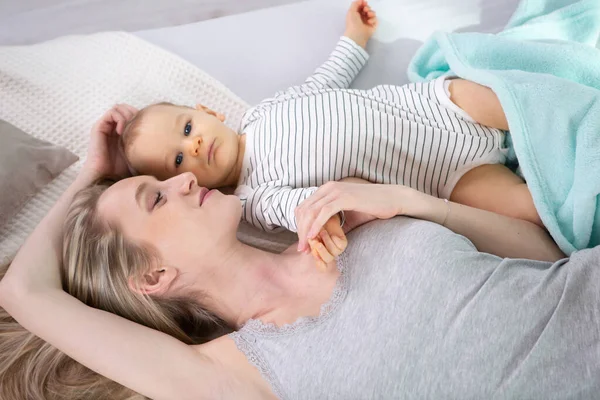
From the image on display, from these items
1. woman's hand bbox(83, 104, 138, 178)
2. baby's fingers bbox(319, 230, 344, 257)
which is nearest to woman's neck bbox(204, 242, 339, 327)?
baby's fingers bbox(319, 230, 344, 257)

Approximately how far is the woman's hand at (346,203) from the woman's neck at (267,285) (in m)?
0.12

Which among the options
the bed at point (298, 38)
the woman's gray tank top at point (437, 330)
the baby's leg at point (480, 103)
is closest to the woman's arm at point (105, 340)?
the woman's gray tank top at point (437, 330)

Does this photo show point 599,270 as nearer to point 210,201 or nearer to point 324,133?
point 324,133

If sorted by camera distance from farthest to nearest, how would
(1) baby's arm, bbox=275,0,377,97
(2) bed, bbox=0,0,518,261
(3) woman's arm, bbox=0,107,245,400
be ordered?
(2) bed, bbox=0,0,518,261 → (1) baby's arm, bbox=275,0,377,97 → (3) woman's arm, bbox=0,107,245,400

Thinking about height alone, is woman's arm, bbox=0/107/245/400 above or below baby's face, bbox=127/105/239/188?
below

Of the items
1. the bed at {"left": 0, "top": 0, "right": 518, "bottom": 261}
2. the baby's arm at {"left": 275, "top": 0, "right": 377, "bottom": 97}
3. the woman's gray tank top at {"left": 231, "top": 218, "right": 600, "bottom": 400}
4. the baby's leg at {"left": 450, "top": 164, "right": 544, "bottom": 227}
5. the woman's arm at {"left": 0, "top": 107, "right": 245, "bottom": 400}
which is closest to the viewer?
the woman's gray tank top at {"left": 231, "top": 218, "right": 600, "bottom": 400}

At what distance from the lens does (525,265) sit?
1059mm

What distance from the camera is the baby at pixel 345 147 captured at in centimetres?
126

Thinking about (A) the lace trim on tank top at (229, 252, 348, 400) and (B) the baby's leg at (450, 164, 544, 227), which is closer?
(A) the lace trim on tank top at (229, 252, 348, 400)

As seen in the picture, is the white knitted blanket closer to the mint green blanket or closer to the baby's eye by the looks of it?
the baby's eye

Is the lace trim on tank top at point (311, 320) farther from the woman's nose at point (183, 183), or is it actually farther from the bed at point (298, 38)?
the bed at point (298, 38)

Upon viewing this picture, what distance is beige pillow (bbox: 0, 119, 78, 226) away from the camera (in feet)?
4.22

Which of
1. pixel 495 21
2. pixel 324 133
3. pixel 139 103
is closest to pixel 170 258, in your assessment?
pixel 324 133

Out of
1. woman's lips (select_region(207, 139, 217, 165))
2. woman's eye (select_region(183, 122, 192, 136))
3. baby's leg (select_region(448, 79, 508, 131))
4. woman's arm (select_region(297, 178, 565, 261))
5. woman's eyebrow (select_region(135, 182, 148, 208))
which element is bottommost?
woman's arm (select_region(297, 178, 565, 261))
